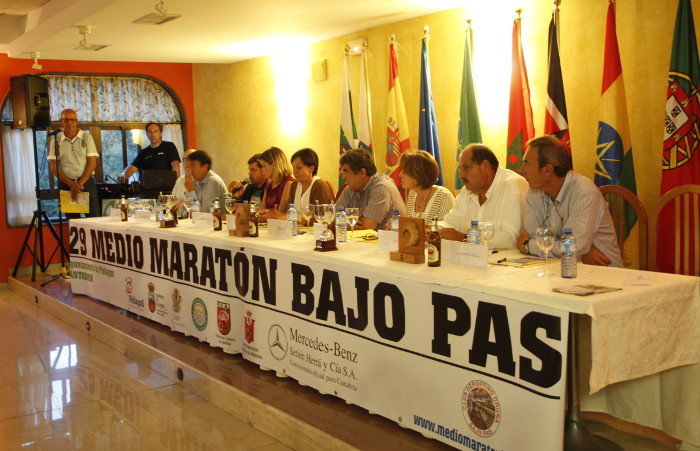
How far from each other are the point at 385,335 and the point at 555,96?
2.54m

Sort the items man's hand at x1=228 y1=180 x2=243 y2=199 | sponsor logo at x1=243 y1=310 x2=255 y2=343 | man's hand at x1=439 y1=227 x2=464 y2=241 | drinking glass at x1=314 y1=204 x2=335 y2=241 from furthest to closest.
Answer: man's hand at x1=228 y1=180 x2=243 y2=199 → sponsor logo at x1=243 y1=310 x2=255 y2=343 → drinking glass at x1=314 y1=204 x2=335 y2=241 → man's hand at x1=439 y1=227 x2=464 y2=241

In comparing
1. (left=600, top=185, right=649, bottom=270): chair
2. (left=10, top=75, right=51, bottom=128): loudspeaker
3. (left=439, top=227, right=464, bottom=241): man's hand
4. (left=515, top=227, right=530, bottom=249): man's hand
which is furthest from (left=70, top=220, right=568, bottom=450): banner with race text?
(left=10, top=75, right=51, bottom=128): loudspeaker

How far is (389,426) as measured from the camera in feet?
8.67

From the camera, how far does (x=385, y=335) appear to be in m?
2.64

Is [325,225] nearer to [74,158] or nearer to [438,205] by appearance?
[438,205]

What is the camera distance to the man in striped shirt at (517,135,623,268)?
2900 mm

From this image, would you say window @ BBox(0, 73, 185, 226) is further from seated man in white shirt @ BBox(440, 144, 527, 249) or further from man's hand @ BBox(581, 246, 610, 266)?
man's hand @ BBox(581, 246, 610, 266)

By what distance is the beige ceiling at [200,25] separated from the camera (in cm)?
523

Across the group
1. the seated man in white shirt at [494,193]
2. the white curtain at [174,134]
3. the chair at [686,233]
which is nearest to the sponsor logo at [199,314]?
the seated man in white shirt at [494,193]

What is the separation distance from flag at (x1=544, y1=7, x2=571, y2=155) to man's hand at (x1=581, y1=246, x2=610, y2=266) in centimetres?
159

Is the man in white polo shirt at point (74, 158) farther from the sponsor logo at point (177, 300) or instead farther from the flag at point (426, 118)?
the flag at point (426, 118)

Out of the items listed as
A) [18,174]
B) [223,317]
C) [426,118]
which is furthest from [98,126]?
[223,317]

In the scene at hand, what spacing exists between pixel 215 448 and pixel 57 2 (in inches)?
192

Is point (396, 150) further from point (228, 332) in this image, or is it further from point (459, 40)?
point (228, 332)
